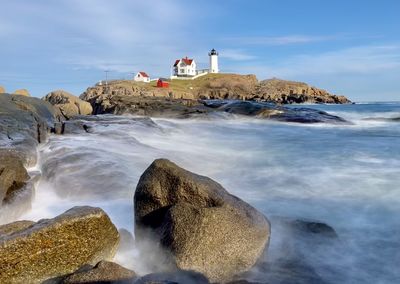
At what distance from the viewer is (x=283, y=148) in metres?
15.8

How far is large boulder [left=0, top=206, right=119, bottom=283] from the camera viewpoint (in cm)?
394

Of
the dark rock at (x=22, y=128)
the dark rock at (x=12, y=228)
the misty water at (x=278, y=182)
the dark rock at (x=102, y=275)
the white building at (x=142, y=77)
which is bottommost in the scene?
the misty water at (x=278, y=182)

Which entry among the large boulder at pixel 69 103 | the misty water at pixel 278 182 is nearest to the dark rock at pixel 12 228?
the misty water at pixel 278 182

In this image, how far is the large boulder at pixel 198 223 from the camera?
14.9 ft

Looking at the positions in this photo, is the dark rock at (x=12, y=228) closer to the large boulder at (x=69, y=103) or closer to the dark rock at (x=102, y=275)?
the dark rock at (x=102, y=275)

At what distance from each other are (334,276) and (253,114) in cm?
2548

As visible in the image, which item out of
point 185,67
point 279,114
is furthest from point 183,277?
point 185,67

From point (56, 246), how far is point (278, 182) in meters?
6.60

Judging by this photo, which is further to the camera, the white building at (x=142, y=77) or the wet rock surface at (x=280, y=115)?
the white building at (x=142, y=77)

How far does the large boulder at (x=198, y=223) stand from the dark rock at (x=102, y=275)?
0.63 m

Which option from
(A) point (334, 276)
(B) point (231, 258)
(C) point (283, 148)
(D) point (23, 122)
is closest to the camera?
(B) point (231, 258)

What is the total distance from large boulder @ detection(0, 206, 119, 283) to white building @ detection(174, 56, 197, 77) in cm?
10729

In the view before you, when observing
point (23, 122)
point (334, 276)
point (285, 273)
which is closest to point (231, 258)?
point (285, 273)

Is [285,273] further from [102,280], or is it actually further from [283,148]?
[283,148]
